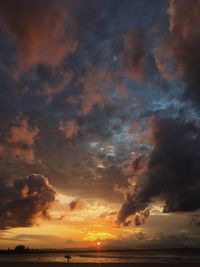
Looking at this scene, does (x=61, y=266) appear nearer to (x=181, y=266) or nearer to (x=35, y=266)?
(x=35, y=266)

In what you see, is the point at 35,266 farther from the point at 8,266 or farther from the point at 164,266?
the point at 164,266

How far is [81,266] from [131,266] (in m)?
11.5

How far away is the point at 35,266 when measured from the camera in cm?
8069

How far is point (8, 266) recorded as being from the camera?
7925 cm

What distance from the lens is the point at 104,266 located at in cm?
7712

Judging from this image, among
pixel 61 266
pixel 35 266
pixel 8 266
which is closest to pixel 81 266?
pixel 61 266

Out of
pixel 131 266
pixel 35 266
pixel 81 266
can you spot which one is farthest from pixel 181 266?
pixel 35 266

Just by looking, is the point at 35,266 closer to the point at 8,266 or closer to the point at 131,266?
the point at 8,266

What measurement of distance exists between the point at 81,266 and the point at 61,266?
15.8ft

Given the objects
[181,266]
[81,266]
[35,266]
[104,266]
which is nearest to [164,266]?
[181,266]

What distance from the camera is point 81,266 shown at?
79625 millimetres

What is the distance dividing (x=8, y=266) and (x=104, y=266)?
865 inches

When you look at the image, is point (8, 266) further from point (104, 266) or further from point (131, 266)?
point (131, 266)

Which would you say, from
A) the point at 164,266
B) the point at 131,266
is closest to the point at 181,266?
the point at 164,266
